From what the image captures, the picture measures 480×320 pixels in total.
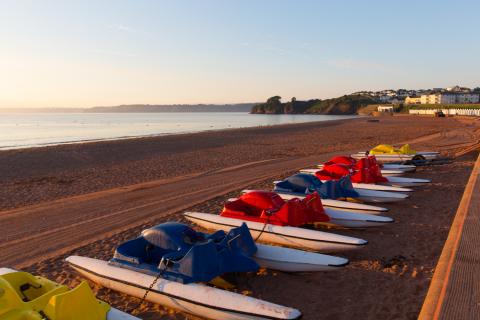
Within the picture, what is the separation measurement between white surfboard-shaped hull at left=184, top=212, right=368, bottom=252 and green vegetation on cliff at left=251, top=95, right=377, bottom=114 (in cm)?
14166

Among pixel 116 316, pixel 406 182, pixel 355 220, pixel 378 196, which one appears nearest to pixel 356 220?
pixel 355 220

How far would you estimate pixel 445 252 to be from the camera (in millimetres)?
4930

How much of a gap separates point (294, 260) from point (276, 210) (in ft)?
6.38

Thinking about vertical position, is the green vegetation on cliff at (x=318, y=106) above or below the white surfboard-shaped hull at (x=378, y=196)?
above

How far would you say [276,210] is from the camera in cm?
797

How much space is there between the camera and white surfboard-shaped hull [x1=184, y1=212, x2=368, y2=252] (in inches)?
269

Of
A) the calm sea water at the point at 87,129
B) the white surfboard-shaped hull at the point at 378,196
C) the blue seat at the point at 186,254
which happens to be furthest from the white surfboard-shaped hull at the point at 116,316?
the calm sea water at the point at 87,129

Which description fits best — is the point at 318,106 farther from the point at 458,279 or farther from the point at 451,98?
the point at 458,279

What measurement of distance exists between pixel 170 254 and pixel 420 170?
13.0m

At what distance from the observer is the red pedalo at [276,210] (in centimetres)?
776

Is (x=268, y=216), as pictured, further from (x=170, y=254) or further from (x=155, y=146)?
(x=155, y=146)

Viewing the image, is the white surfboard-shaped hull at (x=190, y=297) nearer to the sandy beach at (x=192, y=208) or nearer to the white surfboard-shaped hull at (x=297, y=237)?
the sandy beach at (x=192, y=208)

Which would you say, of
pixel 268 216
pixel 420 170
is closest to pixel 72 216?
pixel 268 216

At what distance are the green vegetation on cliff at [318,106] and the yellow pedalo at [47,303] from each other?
5738 inches
